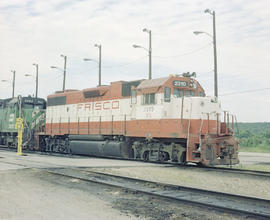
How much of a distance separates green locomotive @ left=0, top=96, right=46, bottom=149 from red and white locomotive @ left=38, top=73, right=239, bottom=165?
15.2ft

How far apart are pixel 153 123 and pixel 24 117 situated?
13.2 meters

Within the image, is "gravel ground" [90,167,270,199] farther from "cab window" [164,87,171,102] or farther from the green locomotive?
the green locomotive

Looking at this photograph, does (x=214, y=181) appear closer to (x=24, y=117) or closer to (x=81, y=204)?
(x=81, y=204)

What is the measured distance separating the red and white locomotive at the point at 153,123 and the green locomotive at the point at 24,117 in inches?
182

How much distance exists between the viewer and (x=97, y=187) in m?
8.25

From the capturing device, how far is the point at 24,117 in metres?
24.0

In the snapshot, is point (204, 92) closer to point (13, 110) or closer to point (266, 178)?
point (266, 178)

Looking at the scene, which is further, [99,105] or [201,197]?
[99,105]

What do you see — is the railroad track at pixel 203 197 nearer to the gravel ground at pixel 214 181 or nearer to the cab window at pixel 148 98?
the gravel ground at pixel 214 181

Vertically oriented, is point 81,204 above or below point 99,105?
below

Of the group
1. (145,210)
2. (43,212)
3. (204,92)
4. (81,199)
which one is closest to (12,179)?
(81,199)

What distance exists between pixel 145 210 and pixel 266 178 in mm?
5870

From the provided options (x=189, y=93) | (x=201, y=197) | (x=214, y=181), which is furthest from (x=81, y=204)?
(x=189, y=93)

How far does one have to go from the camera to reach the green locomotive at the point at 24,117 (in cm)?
2344
